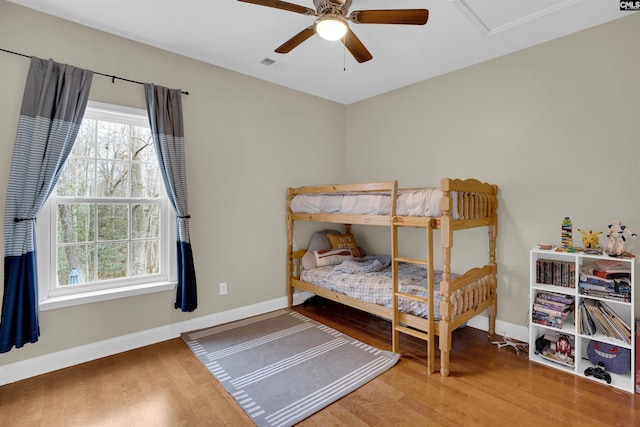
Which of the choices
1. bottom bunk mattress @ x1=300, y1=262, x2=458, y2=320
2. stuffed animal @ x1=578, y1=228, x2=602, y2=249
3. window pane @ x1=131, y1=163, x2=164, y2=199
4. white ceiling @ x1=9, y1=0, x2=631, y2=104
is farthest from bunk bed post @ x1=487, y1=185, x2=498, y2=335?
window pane @ x1=131, y1=163, x2=164, y2=199

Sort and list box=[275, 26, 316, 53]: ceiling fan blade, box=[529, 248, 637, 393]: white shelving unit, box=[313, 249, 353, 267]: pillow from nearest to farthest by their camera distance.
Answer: box=[275, 26, 316, 53]: ceiling fan blade, box=[529, 248, 637, 393]: white shelving unit, box=[313, 249, 353, 267]: pillow

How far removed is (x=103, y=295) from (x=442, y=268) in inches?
108

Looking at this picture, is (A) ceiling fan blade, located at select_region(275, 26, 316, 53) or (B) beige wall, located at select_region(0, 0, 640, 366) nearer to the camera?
(A) ceiling fan blade, located at select_region(275, 26, 316, 53)

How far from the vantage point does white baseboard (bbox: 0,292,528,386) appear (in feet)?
7.15

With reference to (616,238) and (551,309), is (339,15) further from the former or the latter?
(551,309)

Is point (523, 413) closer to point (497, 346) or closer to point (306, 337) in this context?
point (497, 346)

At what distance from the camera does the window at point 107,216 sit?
93.4 inches

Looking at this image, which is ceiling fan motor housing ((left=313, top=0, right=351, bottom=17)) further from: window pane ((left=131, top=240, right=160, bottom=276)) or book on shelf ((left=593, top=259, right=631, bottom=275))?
book on shelf ((left=593, top=259, right=631, bottom=275))

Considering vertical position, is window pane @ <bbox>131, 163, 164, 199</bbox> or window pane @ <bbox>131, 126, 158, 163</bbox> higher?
window pane @ <bbox>131, 126, 158, 163</bbox>

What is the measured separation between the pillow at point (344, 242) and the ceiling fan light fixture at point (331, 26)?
95.4 inches

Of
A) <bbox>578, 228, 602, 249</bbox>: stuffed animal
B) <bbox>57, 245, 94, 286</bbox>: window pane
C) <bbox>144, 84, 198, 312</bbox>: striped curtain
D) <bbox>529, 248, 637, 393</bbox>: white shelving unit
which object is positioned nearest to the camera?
<bbox>529, 248, 637, 393</bbox>: white shelving unit

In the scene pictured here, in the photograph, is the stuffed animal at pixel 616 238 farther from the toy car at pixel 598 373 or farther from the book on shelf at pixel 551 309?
the toy car at pixel 598 373

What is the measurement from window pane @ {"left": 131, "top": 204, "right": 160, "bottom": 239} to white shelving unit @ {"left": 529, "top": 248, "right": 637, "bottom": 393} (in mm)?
3180

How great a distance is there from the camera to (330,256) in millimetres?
3576
